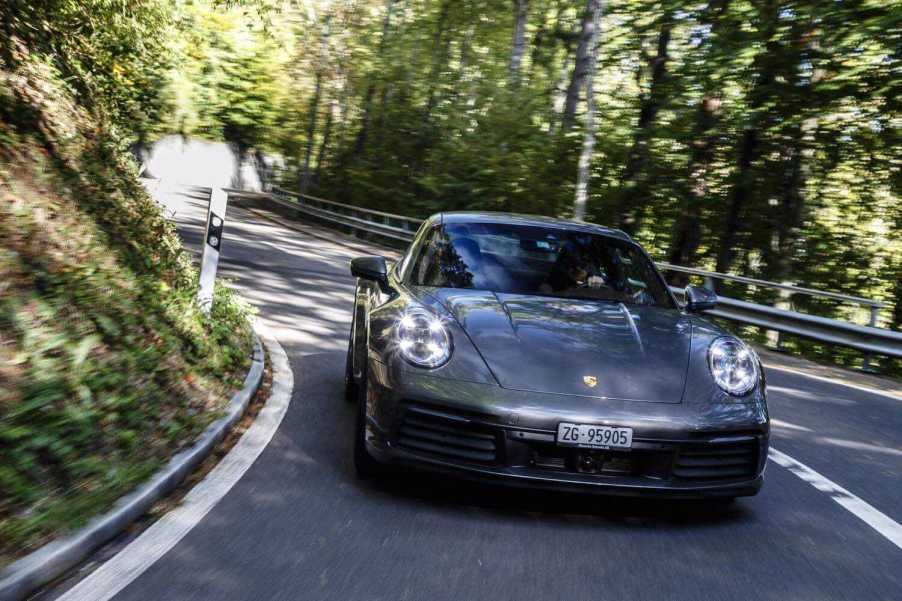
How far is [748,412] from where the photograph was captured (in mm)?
4395

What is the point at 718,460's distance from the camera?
430 centimetres

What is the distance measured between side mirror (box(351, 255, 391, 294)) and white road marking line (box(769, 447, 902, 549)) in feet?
8.75

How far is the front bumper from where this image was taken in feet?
13.6

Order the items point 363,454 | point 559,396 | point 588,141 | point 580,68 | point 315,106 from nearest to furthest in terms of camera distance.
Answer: point 559,396
point 363,454
point 588,141
point 580,68
point 315,106

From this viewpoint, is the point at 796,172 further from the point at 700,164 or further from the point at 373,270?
the point at 373,270

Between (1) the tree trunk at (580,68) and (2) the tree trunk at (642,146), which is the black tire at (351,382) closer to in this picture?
(2) the tree trunk at (642,146)

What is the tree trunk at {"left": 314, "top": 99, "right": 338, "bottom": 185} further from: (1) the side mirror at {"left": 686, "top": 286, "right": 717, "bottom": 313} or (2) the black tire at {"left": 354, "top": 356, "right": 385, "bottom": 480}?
(2) the black tire at {"left": 354, "top": 356, "right": 385, "bottom": 480}

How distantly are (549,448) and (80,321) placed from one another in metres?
2.84

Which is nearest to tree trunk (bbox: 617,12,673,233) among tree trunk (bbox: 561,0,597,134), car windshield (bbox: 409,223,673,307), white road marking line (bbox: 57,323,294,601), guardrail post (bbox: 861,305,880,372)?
tree trunk (bbox: 561,0,597,134)

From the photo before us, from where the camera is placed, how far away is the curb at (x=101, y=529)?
3.05 m

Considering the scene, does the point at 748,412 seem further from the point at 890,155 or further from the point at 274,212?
the point at 274,212

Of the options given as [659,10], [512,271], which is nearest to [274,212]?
[659,10]

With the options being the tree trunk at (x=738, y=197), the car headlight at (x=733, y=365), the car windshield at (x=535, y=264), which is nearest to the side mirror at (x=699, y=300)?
the car windshield at (x=535, y=264)

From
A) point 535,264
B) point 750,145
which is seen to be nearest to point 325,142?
point 750,145
